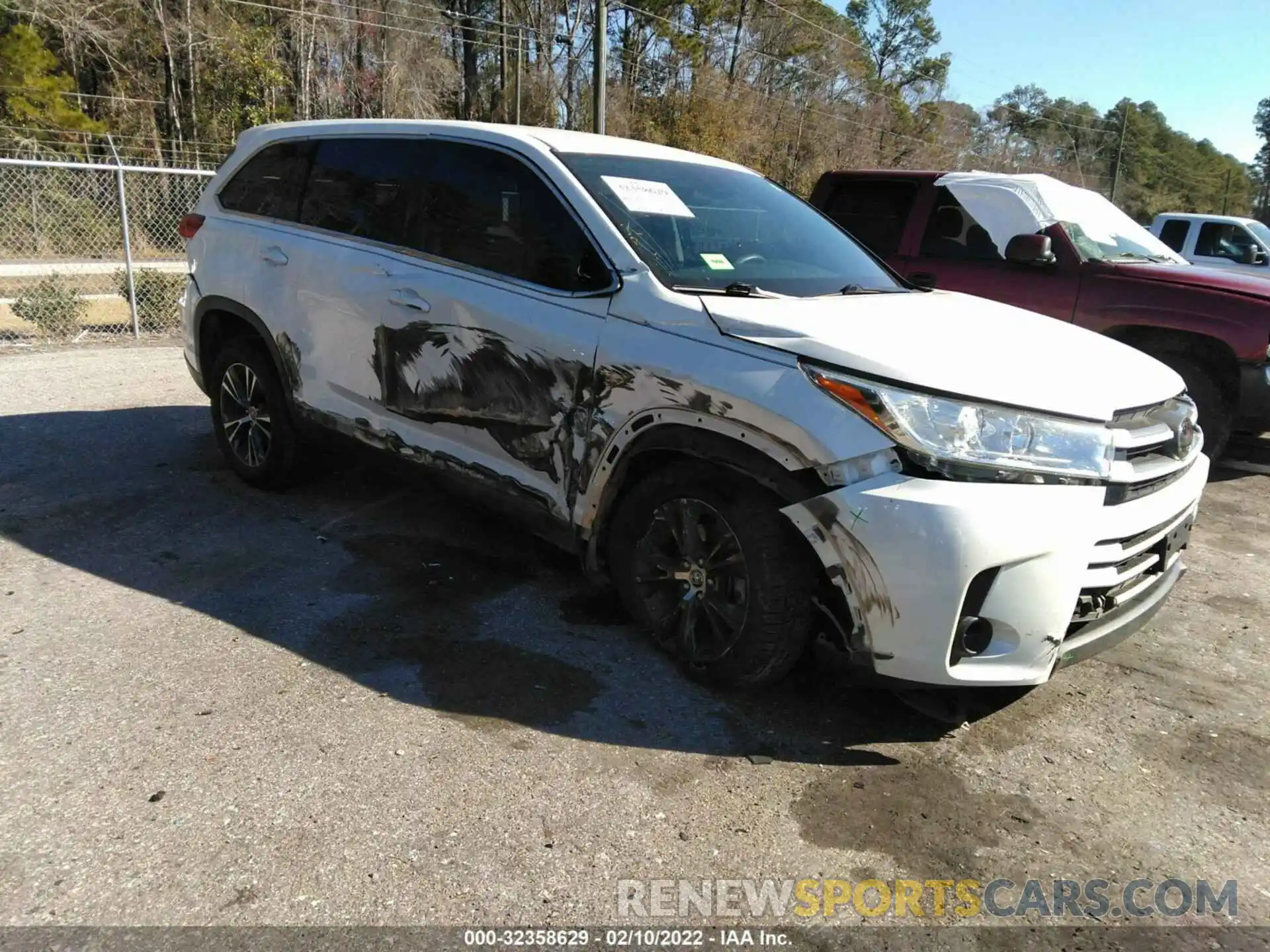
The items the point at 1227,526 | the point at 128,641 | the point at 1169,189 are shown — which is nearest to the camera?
the point at 128,641

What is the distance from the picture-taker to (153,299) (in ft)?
35.1

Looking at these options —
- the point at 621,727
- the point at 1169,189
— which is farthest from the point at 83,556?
the point at 1169,189

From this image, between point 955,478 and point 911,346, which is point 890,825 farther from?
point 911,346

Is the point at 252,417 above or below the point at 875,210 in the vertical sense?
below

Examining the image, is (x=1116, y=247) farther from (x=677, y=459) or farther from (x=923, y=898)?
(x=923, y=898)

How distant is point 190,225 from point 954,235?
5385mm

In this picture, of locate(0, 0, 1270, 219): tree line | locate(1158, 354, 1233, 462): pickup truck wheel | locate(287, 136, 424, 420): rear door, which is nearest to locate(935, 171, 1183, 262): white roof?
locate(1158, 354, 1233, 462): pickup truck wheel

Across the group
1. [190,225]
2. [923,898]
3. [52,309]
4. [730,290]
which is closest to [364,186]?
[190,225]

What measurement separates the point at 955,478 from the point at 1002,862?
1057 mm

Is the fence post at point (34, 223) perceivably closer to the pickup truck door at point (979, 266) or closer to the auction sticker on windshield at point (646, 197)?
the pickup truck door at point (979, 266)

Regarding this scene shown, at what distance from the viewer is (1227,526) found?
5.57 m

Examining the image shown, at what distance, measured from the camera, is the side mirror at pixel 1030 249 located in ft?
20.9

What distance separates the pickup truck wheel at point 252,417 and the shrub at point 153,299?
6193mm

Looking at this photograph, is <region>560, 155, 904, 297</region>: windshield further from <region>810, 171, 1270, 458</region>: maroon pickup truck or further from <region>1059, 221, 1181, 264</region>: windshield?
<region>1059, 221, 1181, 264</region>: windshield
